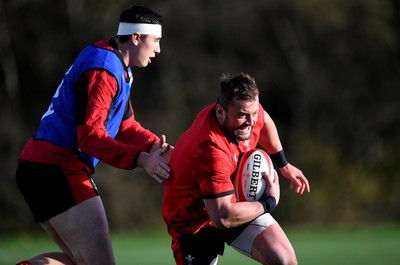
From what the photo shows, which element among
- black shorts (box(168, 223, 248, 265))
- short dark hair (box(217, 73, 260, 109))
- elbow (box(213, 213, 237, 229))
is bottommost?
black shorts (box(168, 223, 248, 265))

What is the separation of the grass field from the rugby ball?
3928 mm

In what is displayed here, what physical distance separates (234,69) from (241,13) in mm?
1465

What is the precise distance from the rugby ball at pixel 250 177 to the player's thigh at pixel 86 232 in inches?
36.3

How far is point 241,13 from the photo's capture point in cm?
2011

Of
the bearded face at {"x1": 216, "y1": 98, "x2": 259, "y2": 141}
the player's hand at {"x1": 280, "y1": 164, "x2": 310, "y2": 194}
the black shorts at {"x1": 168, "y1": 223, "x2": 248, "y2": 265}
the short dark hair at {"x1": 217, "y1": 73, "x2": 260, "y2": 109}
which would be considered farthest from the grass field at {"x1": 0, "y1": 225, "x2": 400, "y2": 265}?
the short dark hair at {"x1": 217, "y1": 73, "x2": 260, "y2": 109}

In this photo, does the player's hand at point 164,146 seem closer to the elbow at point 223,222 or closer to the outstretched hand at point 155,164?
the outstretched hand at point 155,164

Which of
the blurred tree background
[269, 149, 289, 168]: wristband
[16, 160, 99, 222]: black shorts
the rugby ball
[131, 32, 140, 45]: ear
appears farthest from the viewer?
the blurred tree background

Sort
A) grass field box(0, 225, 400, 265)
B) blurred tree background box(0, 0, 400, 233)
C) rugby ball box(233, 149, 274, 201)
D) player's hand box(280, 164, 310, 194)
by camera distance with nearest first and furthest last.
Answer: rugby ball box(233, 149, 274, 201) < player's hand box(280, 164, 310, 194) < grass field box(0, 225, 400, 265) < blurred tree background box(0, 0, 400, 233)

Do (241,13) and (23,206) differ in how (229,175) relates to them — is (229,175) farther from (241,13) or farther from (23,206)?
(241,13)

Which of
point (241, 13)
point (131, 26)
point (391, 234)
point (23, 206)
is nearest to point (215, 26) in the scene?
point (241, 13)

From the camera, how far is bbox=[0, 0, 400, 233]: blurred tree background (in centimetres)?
1711

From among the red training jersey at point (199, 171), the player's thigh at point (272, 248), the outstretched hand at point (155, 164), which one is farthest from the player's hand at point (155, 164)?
the player's thigh at point (272, 248)

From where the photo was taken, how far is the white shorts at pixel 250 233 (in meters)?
5.39

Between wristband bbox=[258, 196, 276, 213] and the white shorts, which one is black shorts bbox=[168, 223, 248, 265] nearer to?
the white shorts
